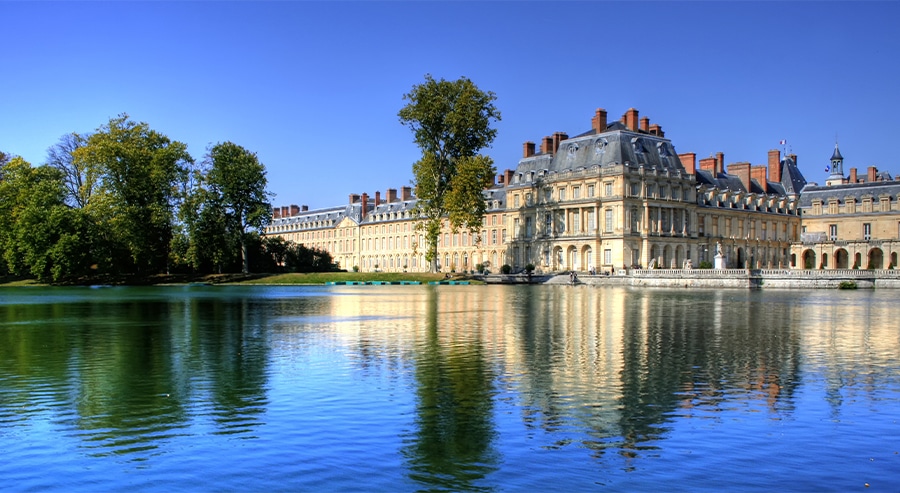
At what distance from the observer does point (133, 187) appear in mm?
64062

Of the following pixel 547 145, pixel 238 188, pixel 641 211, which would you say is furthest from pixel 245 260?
pixel 641 211

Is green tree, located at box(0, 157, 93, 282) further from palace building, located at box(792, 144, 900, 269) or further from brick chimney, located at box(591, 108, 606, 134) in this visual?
palace building, located at box(792, 144, 900, 269)

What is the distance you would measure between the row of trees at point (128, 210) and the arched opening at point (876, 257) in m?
64.2

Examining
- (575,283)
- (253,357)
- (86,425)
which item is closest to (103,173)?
(575,283)

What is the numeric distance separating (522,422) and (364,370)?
4836 millimetres

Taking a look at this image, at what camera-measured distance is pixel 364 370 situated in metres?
14.0

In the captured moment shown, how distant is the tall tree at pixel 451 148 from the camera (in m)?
65.1

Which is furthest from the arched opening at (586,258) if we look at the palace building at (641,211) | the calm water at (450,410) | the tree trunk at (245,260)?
the calm water at (450,410)

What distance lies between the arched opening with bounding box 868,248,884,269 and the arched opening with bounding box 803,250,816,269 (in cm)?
655

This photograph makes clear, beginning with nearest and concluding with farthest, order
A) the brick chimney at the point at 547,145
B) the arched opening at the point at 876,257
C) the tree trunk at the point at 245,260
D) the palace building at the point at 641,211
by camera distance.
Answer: the tree trunk at the point at 245,260, the palace building at the point at 641,211, the arched opening at the point at 876,257, the brick chimney at the point at 547,145

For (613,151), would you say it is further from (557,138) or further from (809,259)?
(809,259)

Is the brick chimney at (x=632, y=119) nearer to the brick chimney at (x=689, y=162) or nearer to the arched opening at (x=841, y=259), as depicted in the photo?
the brick chimney at (x=689, y=162)

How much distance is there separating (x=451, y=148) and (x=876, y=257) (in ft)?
162

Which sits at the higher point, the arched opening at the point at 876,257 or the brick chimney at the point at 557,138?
the brick chimney at the point at 557,138
